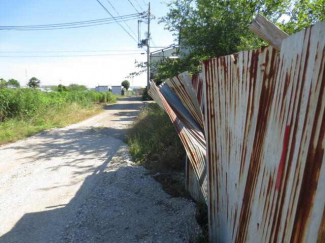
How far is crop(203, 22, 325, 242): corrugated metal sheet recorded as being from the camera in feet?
3.82

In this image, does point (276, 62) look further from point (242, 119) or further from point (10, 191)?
point (10, 191)

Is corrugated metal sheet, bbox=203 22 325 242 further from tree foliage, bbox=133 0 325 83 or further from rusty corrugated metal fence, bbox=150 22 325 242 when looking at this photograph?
tree foliage, bbox=133 0 325 83

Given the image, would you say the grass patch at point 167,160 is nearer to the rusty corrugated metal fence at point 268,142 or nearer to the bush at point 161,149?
the bush at point 161,149

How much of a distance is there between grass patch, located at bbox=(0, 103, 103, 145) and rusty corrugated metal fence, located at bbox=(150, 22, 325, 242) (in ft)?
28.2

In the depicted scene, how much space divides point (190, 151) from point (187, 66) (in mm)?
4861

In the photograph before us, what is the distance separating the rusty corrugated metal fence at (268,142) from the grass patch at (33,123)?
8.60 m

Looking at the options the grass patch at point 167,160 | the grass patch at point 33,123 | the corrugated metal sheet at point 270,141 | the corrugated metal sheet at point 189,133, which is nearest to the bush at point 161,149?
the grass patch at point 167,160

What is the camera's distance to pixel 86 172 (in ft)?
18.8

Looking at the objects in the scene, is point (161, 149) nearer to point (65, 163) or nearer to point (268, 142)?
point (65, 163)

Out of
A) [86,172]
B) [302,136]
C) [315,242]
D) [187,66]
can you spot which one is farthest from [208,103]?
[187,66]

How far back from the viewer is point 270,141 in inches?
59.4

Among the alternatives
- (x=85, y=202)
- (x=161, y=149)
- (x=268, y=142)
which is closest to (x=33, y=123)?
(x=161, y=149)

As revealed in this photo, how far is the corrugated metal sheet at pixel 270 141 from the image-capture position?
1165mm

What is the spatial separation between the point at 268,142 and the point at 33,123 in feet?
41.6
